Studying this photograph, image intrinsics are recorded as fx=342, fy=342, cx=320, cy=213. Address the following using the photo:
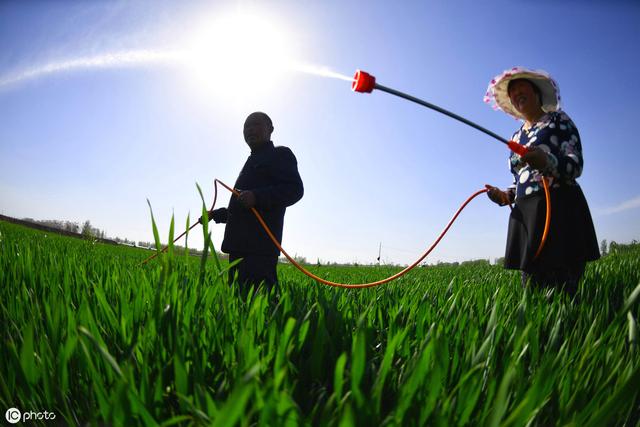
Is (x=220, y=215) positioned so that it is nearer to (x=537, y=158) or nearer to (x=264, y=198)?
(x=264, y=198)

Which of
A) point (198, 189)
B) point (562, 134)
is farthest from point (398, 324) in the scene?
point (562, 134)

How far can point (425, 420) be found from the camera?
621mm

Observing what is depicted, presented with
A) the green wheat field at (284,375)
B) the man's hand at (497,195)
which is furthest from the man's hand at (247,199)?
the man's hand at (497,195)

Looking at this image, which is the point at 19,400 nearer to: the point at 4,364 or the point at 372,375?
the point at 4,364

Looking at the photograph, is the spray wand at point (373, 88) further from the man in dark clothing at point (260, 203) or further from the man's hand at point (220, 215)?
the man's hand at point (220, 215)

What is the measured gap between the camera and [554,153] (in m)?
2.07

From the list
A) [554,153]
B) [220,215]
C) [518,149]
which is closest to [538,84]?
[554,153]

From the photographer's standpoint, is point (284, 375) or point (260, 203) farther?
point (260, 203)

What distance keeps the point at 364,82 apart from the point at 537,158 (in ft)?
3.71

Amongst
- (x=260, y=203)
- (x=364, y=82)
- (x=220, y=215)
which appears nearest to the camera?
(x=364, y=82)

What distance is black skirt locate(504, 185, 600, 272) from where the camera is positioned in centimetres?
209

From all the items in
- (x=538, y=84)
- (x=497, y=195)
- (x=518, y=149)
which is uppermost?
(x=538, y=84)

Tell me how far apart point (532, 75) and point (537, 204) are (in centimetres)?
89

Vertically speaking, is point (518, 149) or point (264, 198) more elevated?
point (518, 149)
